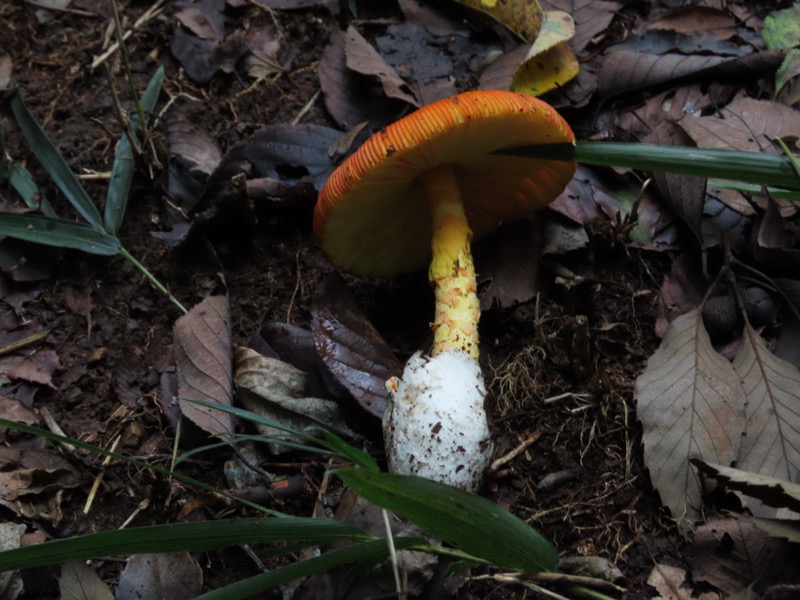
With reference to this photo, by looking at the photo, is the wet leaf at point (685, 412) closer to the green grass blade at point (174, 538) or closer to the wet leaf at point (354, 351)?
the wet leaf at point (354, 351)

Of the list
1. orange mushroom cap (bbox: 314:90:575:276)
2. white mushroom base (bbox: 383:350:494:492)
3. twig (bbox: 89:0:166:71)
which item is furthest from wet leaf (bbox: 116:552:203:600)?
twig (bbox: 89:0:166:71)

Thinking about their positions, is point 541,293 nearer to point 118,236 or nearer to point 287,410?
point 287,410

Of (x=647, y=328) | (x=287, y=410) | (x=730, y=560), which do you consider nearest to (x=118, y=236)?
(x=287, y=410)

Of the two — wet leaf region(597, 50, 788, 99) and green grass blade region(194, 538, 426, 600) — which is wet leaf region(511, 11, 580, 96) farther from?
green grass blade region(194, 538, 426, 600)

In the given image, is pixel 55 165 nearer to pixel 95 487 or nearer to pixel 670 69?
pixel 95 487

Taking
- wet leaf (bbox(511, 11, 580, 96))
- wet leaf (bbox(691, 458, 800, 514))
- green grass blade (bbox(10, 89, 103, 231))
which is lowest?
wet leaf (bbox(691, 458, 800, 514))

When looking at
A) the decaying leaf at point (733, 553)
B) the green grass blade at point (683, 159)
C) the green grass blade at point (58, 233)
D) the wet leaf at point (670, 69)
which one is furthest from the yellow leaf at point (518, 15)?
the decaying leaf at point (733, 553)

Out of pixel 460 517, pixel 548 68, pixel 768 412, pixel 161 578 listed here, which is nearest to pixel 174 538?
pixel 161 578
